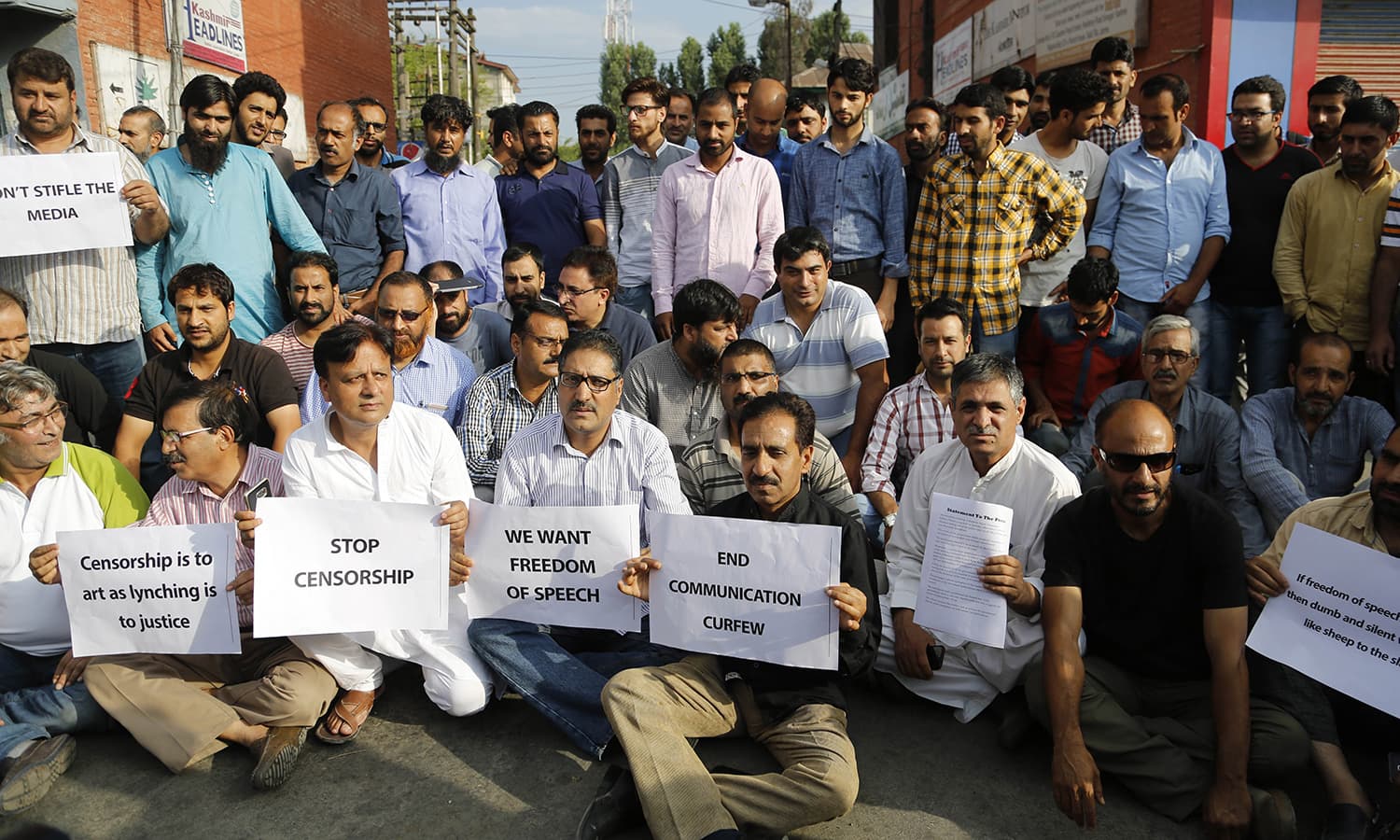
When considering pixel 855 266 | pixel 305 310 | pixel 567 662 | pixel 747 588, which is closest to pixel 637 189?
pixel 855 266

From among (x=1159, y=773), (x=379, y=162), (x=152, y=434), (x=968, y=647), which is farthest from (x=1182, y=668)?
(x=379, y=162)

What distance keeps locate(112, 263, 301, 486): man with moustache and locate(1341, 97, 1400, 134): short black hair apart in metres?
5.88

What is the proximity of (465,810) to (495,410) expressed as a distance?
2.22m

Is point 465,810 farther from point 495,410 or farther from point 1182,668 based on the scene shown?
point 1182,668

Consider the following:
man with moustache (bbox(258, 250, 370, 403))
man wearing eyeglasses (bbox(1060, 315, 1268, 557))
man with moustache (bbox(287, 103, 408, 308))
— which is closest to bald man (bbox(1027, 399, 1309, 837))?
Answer: man wearing eyeglasses (bbox(1060, 315, 1268, 557))

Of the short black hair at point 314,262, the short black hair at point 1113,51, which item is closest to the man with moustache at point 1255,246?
the short black hair at point 1113,51

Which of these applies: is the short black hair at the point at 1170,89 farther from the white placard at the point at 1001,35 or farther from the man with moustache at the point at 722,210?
the white placard at the point at 1001,35

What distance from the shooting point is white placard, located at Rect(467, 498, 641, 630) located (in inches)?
156

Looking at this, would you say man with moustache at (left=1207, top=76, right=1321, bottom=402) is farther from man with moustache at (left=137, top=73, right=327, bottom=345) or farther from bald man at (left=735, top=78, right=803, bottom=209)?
man with moustache at (left=137, top=73, right=327, bottom=345)

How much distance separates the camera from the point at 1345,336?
18.8 ft

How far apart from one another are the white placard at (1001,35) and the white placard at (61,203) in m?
11.9

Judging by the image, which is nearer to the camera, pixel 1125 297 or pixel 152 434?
pixel 152 434

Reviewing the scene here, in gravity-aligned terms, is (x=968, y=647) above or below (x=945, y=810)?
above

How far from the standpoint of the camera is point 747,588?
3.64 meters
